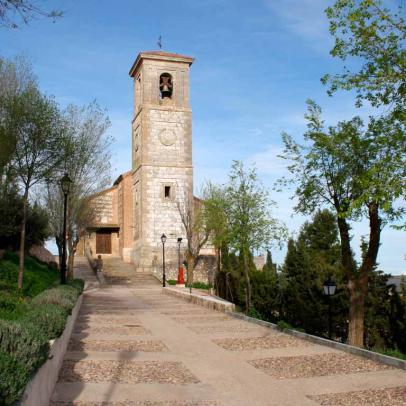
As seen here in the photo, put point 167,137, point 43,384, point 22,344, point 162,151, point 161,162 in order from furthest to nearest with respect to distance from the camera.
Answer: point 167,137, point 162,151, point 161,162, point 43,384, point 22,344

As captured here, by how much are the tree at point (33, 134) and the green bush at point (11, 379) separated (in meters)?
14.7

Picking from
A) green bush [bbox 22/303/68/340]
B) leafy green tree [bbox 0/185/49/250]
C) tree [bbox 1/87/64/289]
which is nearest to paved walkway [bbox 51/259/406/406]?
green bush [bbox 22/303/68/340]

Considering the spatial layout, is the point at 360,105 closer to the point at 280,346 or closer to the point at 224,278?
the point at 280,346

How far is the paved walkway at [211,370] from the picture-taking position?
6902 millimetres

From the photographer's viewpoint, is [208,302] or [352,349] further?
[208,302]

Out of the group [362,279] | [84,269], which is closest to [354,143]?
[362,279]

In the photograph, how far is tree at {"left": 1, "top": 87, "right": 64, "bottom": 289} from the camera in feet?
61.9

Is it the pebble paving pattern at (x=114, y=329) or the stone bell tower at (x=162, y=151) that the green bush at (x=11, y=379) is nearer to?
the pebble paving pattern at (x=114, y=329)

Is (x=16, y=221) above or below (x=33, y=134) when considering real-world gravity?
below

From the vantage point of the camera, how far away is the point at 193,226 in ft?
117

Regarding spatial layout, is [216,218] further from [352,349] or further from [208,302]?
[352,349]

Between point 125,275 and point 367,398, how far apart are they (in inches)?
1147

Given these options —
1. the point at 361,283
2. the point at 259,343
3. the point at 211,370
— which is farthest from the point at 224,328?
the point at 211,370

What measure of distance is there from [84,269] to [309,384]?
32.5 metres
